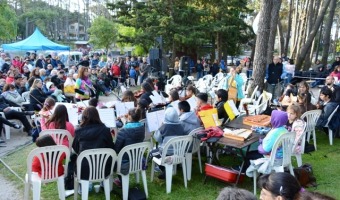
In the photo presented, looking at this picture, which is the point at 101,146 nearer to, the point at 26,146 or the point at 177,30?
the point at 26,146

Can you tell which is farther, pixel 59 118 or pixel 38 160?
pixel 59 118

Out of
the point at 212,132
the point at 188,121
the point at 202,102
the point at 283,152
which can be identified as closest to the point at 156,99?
the point at 202,102

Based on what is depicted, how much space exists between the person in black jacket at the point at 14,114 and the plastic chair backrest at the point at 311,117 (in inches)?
231

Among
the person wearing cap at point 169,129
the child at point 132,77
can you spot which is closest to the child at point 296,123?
the person wearing cap at point 169,129

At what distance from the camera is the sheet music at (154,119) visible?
17.5 feet

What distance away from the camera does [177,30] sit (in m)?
20.0

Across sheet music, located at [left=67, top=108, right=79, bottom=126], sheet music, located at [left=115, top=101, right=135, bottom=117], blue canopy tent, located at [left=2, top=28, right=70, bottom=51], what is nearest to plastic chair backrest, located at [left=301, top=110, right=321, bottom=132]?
sheet music, located at [left=115, top=101, right=135, bottom=117]

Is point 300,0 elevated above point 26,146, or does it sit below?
above

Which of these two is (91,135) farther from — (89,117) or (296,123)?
(296,123)

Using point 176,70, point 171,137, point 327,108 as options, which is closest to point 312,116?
point 327,108

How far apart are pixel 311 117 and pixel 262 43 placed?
384 cm

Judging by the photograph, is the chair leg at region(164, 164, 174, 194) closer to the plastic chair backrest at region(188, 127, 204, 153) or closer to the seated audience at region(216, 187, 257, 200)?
the plastic chair backrest at region(188, 127, 204, 153)

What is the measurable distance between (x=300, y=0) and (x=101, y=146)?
22918mm

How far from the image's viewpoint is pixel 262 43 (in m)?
9.82
